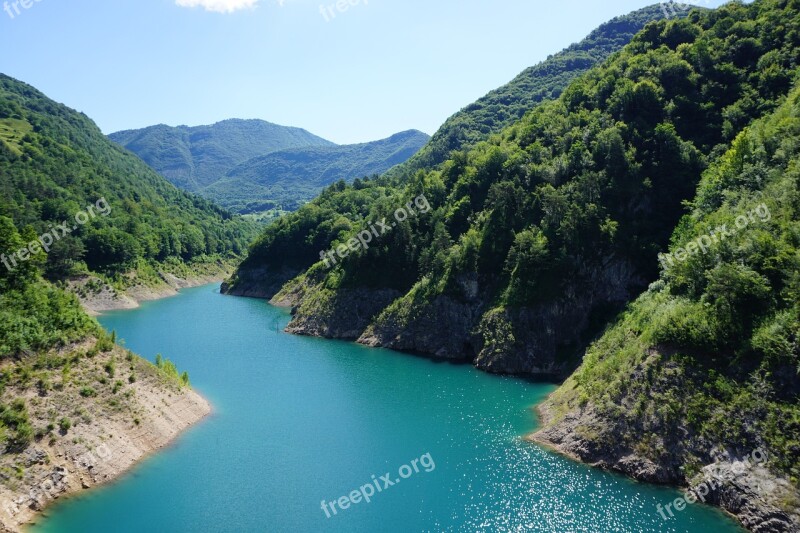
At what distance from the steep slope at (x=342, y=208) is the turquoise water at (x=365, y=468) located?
66.3 m

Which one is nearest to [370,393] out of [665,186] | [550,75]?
[665,186]

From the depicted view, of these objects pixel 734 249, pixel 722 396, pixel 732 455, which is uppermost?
pixel 734 249

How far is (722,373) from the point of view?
1587 inches

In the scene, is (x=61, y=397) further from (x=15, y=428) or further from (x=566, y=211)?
(x=566, y=211)

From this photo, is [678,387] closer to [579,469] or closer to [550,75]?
[579,469]

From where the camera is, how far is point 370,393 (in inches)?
2571

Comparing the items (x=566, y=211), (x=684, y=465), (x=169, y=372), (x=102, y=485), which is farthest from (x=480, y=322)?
(x=102, y=485)

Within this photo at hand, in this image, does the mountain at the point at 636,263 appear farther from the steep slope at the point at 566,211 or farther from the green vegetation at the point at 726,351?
the steep slope at the point at 566,211

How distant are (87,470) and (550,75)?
191642 millimetres

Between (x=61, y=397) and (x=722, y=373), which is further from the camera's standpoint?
(x=61, y=397)

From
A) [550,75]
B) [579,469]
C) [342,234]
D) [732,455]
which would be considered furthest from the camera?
[550,75]

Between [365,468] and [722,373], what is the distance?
28923 millimetres

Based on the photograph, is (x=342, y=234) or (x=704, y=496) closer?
(x=704, y=496)

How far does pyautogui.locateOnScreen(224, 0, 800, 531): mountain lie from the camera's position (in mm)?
39281
